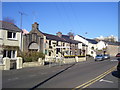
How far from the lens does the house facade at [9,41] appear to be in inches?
918

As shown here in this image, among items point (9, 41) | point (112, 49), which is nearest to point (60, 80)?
point (9, 41)

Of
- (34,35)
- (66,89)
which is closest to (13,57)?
(34,35)

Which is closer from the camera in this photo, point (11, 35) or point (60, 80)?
point (60, 80)

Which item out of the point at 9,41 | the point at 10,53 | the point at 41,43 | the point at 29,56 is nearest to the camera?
the point at 29,56

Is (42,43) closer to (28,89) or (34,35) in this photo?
(34,35)

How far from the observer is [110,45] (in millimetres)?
82188

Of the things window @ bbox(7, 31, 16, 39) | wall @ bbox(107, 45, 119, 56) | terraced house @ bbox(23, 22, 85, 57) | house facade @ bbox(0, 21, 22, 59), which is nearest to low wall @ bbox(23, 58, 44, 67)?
house facade @ bbox(0, 21, 22, 59)

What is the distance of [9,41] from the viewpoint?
2559 centimetres

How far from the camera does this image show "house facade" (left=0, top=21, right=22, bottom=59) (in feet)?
76.5

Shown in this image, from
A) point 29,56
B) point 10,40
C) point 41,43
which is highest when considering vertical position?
point 41,43

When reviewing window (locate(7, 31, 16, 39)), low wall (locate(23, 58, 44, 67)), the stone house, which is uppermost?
window (locate(7, 31, 16, 39))

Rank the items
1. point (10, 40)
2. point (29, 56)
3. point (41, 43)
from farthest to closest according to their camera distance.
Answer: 1. point (41, 43)
2. point (10, 40)
3. point (29, 56)

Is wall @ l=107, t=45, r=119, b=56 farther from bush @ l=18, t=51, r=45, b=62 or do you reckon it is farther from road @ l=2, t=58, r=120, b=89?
road @ l=2, t=58, r=120, b=89

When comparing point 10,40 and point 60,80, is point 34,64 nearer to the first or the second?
point 10,40
